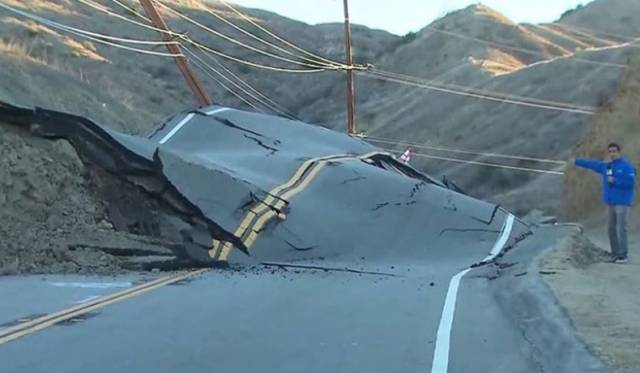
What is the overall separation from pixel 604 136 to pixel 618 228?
18603mm

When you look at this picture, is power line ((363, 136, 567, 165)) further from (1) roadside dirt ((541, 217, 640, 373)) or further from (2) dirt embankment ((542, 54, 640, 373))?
(1) roadside dirt ((541, 217, 640, 373))

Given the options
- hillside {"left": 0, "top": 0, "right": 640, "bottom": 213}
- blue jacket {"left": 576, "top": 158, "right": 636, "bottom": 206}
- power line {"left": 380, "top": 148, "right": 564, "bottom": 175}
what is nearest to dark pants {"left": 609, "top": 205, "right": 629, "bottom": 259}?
blue jacket {"left": 576, "top": 158, "right": 636, "bottom": 206}

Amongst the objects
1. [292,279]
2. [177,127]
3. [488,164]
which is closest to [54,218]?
[292,279]

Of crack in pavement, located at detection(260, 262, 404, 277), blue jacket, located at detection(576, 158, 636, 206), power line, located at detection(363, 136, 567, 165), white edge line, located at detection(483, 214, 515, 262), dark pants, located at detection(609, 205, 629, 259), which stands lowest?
power line, located at detection(363, 136, 567, 165)

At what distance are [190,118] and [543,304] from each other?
15.0 meters

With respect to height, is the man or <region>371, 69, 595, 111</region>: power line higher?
the man

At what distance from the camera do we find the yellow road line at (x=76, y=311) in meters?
10.2

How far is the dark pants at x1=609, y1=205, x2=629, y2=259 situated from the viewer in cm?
1866

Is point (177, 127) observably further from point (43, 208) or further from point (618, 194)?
point (618, 194)

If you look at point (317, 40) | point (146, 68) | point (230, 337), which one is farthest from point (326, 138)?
point (317, 40)

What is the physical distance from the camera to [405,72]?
349 ft

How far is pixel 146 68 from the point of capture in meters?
86.2

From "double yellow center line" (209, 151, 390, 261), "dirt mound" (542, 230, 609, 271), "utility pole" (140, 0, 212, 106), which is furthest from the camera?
"utility pole" (140, 0, 212, 106)

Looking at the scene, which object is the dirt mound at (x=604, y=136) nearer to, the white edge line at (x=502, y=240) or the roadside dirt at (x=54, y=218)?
the white edge line at (x=502, y=240)
